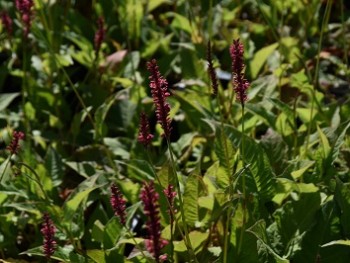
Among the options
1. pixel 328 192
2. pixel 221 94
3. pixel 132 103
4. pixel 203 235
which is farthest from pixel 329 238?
pixel 132 103

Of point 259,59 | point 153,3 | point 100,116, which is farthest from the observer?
point 153,3

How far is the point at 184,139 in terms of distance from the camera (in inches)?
114

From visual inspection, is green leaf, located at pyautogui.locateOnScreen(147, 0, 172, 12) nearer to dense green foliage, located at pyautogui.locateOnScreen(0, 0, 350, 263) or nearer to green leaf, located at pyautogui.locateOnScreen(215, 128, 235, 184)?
dense green foliage, located at pyautogui.locateOnScreen(0, 0, 350, 263)

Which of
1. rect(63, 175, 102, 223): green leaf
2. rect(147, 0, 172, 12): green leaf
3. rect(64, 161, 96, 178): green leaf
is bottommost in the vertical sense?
rect(64, 161, 96, 178): green leaf

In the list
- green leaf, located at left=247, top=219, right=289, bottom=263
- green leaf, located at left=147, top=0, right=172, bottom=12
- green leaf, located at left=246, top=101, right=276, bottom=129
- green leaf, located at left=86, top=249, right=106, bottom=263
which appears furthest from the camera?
green leaf, located at left=147, top=0, right=172, bottom=12

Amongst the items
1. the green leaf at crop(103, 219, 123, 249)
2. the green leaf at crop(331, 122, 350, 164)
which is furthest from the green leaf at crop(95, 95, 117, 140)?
the green leaf at crop(331, 122, 350, 164)

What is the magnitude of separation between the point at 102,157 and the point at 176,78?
2.52 feet

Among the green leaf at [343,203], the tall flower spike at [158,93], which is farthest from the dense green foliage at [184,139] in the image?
the tall flower spike at [158,93]

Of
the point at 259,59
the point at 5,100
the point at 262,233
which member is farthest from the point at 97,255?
the point at 259,59

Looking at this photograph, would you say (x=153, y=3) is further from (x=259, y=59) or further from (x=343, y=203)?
(x=343, y=203)

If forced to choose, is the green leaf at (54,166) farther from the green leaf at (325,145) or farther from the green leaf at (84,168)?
the green leaf at (325,145)

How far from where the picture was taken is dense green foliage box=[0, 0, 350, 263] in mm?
2205

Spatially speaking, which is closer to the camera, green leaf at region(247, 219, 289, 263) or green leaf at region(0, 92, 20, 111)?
green leaf at region(247, 219, 289, 263)

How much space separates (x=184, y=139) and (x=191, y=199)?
598 millimetres
